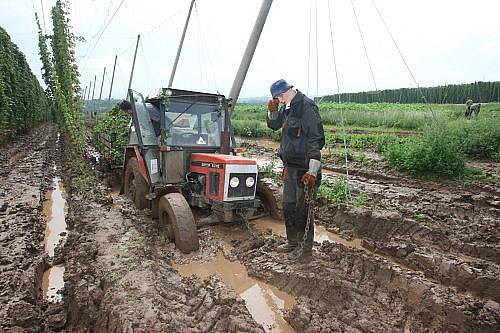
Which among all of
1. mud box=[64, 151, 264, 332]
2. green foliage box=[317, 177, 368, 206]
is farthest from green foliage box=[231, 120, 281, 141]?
mud box=[64, 151, 264, 332]

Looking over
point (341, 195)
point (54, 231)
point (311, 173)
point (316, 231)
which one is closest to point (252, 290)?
point (311, 173)

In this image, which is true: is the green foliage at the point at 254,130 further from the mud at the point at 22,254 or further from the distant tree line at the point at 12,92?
the mud at the point at 22,254

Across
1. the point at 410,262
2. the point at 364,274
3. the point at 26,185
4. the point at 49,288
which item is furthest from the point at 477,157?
the point at 26,185

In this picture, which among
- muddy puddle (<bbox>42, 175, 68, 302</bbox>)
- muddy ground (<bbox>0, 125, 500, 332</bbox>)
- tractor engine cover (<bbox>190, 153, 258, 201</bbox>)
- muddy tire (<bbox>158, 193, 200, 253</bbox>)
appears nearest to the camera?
muddy ground (<bbox>0, 125, 500, 332</bbox>)

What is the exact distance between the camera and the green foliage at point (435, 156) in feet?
27.5

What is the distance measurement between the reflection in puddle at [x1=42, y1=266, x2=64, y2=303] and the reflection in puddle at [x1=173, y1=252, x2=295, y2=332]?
Answer: 1.27 meters

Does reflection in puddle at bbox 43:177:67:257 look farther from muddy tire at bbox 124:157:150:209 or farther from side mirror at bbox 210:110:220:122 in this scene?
side mirror at bbox 210:110:220:122

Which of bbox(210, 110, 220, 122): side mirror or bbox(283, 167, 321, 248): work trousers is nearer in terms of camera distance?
bbox(283, 167, 321, 248): work trousers

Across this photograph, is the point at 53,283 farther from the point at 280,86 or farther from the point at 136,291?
the point at 280,86

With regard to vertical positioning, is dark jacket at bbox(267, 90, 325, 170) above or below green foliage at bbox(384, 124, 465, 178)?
above

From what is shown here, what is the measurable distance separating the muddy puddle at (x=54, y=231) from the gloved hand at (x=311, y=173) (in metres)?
2.84

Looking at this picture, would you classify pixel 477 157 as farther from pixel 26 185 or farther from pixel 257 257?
pixel 26 185

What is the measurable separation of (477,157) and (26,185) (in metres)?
12.1

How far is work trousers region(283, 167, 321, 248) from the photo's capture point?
13.7ft
